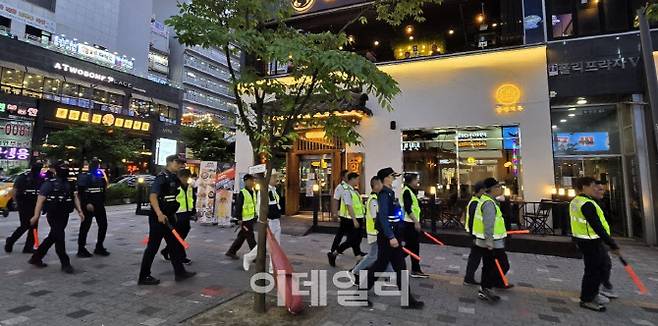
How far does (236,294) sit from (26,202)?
17.3 feet

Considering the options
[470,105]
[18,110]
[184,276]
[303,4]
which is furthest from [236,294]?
[18,110]

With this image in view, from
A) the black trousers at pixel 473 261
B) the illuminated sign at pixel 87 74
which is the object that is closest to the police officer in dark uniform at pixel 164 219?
the black trousers at pixel 473 261

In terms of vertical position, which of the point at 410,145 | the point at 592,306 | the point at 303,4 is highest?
the point at 303,4

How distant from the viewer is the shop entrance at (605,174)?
10039 millimetres

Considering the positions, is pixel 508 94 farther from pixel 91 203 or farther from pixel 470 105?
pixel 91 203

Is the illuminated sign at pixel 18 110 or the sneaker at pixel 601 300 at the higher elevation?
the illuminated sign at pixel 18 110

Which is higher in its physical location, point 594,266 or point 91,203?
point 91,203

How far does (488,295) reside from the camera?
15.7ft

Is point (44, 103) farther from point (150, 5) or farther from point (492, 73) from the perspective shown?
point (492, 73)

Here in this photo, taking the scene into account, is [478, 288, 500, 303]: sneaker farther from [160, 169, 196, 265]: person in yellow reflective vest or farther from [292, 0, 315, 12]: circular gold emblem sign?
[292, 0, 315, 12]: circular gold emblem sign

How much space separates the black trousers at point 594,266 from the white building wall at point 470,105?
5989mm

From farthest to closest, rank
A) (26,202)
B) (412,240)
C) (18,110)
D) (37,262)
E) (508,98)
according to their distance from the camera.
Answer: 1. (18,110)
2. (508,98)
3. (26,202)
4. (412,240)
5. (37,262)

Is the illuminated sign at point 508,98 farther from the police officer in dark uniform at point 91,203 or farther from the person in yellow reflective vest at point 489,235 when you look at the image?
the police officer in dark uniform at point 91,203

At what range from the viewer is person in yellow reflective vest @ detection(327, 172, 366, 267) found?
6.42 m
